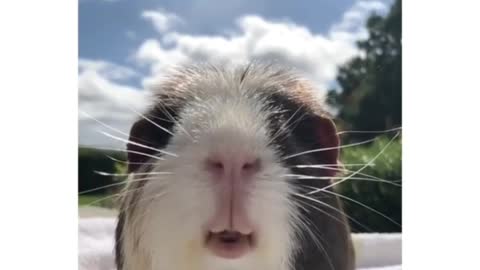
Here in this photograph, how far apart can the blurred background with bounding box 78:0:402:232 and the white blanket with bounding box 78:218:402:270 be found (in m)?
0.02

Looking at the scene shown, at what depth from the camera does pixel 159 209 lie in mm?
1025

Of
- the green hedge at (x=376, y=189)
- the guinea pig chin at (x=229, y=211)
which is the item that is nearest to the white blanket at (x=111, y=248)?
the green hedge at (x=376, y=189)

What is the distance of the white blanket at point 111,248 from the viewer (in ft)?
3.68

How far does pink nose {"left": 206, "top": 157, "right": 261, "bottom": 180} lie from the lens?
991 millimetres

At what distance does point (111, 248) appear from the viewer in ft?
3.67

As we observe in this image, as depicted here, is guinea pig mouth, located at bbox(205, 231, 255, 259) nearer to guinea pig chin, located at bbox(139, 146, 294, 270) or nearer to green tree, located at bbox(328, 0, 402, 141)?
guinea pig chin, located at bbox(139, 146, 294, 270)

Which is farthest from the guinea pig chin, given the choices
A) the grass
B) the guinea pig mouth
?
the grass

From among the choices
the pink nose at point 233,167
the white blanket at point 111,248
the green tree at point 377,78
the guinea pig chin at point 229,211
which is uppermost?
the green tree at point 377,78

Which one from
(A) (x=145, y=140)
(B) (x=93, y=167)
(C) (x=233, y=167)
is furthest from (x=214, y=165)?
(B) (x=93, y=167)

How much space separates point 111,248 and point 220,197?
23 cm

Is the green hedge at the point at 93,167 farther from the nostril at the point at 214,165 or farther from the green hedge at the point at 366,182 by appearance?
the nostril at the point at 214,165

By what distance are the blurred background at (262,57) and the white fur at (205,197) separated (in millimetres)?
99
